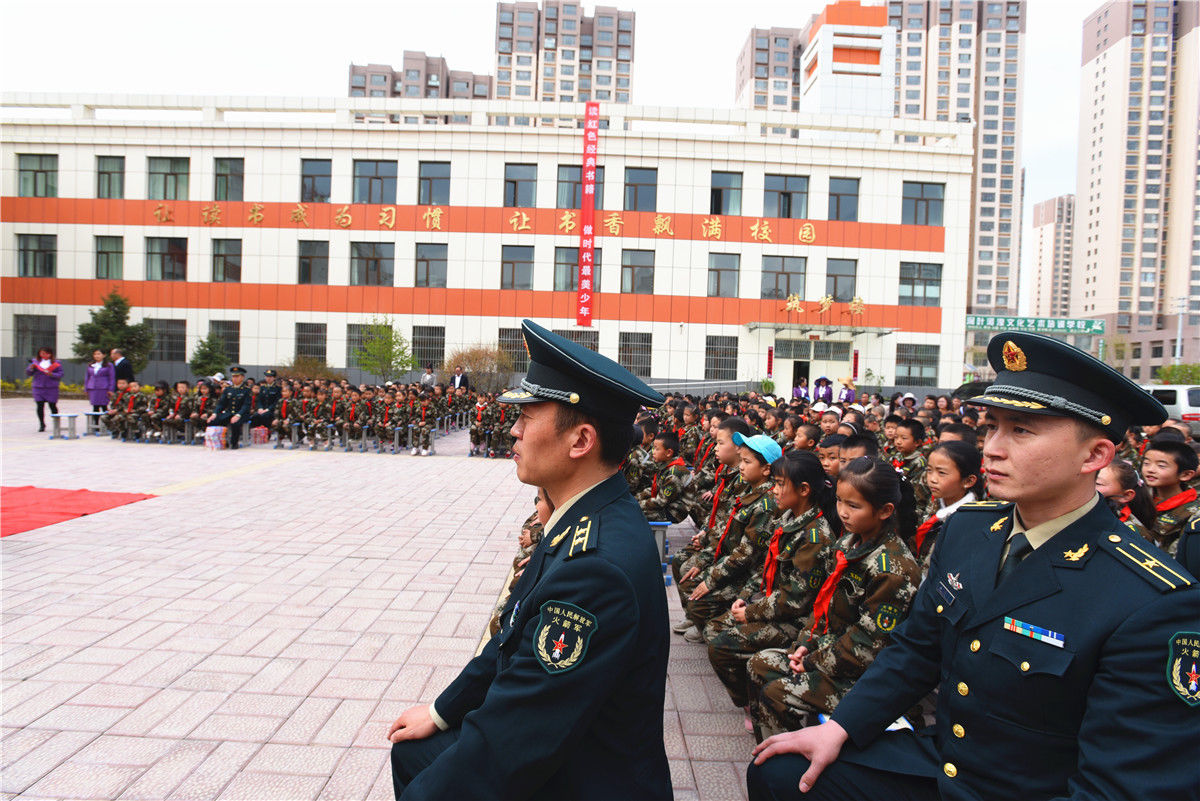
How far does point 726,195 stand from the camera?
23.6 metres

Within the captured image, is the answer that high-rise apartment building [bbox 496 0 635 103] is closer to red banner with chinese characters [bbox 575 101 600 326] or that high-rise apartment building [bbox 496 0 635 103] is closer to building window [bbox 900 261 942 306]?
red banner with chinese characters [bbox 575 101 600 326]

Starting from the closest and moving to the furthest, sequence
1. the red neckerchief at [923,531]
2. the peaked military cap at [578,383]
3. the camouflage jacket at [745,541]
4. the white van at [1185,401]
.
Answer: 1. the peaked military cap at [578,383]
2. the camouflage jacket at [745,541]
3. the red neckerchief at [923,531]
4. the white van at [1185,401]

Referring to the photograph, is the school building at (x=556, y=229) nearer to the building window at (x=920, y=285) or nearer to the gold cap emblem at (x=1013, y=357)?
the building window at (x=920, y=285)

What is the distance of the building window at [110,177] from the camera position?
23984 mm

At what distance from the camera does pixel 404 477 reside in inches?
391

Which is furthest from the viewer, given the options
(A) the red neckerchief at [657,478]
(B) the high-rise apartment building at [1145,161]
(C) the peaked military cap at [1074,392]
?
(B) the high-rise apartment building at [1145,161]

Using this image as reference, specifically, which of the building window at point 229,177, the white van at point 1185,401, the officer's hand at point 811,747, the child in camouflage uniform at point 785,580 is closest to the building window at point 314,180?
the building window at point 229,177

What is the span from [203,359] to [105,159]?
9.26 meters

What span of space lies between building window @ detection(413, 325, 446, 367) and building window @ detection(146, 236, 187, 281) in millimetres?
9222

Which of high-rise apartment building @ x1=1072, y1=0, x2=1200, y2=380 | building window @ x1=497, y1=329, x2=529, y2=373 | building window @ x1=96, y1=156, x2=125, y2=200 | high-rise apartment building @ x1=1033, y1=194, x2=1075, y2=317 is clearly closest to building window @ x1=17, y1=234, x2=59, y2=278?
building window @ x1=96, y1=156, x2=125, y2=200

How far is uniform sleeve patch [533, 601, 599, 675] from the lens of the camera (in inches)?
51.7

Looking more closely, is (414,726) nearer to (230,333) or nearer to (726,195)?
(726,195)

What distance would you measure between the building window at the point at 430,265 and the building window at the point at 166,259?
8.99 metres

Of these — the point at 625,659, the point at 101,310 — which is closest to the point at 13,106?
the point at 101,310
